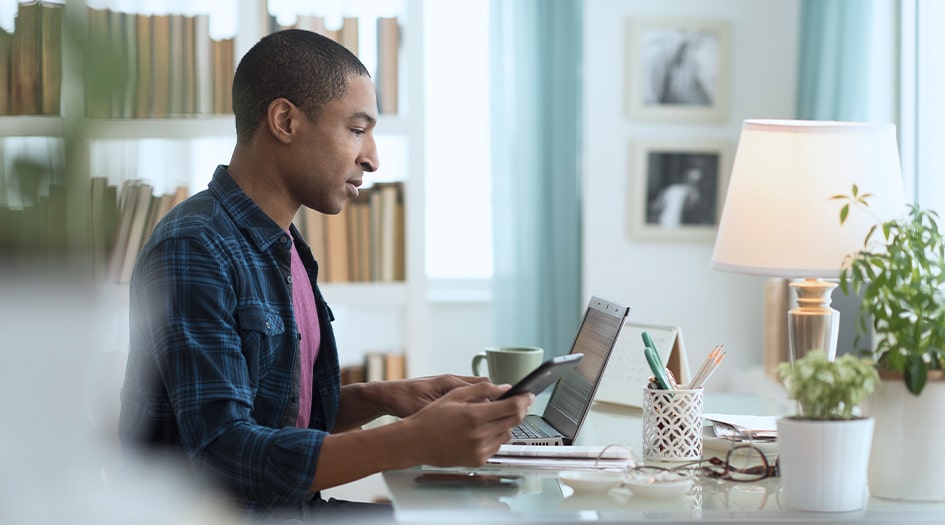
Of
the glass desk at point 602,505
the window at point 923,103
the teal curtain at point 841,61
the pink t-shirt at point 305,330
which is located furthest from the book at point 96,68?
the teal curtain at point 841,61

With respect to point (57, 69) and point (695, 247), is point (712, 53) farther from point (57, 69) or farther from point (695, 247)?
point (57, 69)

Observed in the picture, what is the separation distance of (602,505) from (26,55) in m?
0.92

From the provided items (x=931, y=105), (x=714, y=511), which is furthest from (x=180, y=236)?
Result: (x=931, y=105)

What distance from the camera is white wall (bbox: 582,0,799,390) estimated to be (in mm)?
3975

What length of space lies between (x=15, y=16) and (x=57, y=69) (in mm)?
22

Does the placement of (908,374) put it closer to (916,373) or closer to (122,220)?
(916,373)

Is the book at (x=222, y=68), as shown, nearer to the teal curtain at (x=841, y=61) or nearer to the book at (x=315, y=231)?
the book at (x=315, y=231)

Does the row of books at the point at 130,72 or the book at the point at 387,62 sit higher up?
the book at the point at 387,62

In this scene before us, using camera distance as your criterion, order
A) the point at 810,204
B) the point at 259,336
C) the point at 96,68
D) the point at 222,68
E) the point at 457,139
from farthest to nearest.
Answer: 1. the point at 457,139
2. the point at 222,68
3. the point at 810,204
4. the point at 259,336
5. the point at 96,68

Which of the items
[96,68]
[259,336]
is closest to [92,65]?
[96,68]

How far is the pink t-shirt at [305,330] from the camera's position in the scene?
154cm

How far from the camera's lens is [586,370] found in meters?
1.45

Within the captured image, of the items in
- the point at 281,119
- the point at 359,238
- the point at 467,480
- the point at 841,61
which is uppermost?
the point at 841,61

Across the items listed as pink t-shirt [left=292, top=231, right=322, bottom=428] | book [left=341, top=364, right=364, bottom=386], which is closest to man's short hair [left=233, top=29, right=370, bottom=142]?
pink t-shirt [left=292, top=231, right=322, bottom=428]
